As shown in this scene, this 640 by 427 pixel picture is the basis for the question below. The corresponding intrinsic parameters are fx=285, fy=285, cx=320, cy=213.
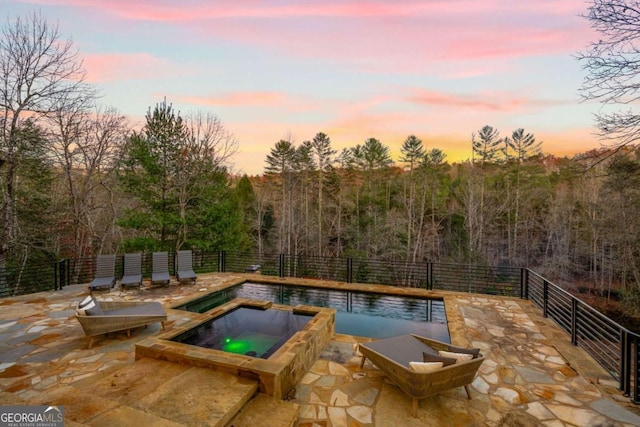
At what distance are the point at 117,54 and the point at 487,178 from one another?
18.6m

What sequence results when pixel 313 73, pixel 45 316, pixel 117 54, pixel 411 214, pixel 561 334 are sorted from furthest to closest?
pixel 411 214, pixel 313 73, pixel 117 54, pixel 45 316, pixel 561 334

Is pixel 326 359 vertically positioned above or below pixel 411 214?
below

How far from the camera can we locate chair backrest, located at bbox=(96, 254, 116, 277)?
6.72 meters

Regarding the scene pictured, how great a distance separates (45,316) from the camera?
4914mm

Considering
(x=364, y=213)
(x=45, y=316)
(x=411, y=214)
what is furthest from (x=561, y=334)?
(x=364, y=213)

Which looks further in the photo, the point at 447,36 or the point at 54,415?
the point at 447,36

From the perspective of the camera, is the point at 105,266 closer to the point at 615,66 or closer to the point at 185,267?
the point at 185,267

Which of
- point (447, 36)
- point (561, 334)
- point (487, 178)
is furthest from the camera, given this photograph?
point (487, 178)

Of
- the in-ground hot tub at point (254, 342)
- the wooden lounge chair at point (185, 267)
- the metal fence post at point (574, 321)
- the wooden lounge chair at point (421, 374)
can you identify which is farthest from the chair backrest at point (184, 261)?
the metal fence post at point (574, 321)

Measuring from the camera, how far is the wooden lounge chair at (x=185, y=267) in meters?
7.22

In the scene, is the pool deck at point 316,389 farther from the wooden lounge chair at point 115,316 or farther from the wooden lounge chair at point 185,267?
the wooden lounge chair at point 185,267

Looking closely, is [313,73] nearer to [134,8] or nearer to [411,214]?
[134,8]

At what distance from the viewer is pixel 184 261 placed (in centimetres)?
775

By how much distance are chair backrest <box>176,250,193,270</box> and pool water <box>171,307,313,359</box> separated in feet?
11.0
